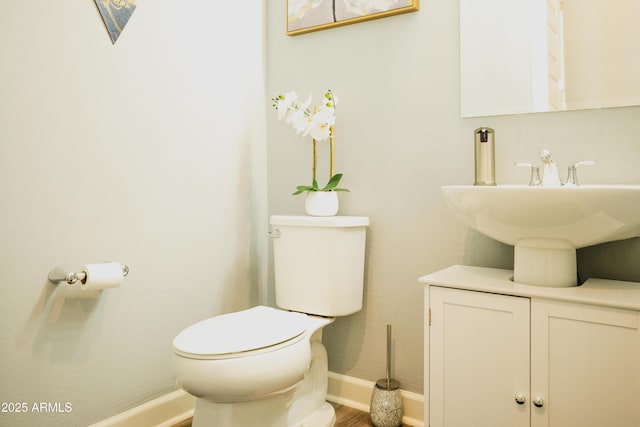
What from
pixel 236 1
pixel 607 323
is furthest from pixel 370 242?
pixel 236 1

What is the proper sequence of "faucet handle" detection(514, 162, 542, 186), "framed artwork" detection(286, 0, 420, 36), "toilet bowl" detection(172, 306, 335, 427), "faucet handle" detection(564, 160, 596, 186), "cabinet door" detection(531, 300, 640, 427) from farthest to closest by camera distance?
"framed artwork" detection(286, 0, 420, 36) → "faucet handle" detection(514, 162, 542, 186) → "faucet handle" detection(564, 160, 596, 186) → "toilet bowl" detection(172, 306, 335, 427) → "cabinet door" detection(531, 300, 640, 427)

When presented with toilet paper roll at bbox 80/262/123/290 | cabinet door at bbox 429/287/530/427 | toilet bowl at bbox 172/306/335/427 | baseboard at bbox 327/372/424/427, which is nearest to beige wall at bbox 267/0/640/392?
baseboard at bbox 327/372/424/427

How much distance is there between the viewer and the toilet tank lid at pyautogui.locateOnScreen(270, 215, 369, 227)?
5.52 ft

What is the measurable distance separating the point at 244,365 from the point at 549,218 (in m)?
0.84

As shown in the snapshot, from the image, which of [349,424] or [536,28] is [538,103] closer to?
[536,28]

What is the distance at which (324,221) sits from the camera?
1.68m

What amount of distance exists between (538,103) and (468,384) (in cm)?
89

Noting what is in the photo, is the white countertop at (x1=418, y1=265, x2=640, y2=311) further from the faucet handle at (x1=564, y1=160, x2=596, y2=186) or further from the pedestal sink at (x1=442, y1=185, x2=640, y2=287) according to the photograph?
the faucet handle at (x1=564, y1=160, x2=596, y2=186)

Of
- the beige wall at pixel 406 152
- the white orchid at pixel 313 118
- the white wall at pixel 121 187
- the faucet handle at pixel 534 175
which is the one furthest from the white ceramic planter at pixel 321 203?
the faucet handle at pixel 534 175

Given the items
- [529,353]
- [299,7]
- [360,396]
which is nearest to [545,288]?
[529,353]

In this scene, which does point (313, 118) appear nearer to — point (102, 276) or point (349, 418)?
point (102, 276)

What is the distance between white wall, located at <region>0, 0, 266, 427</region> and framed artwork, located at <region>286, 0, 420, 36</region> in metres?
0.19

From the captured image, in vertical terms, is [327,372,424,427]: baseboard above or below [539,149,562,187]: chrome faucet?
below

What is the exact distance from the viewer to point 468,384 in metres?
1.30
